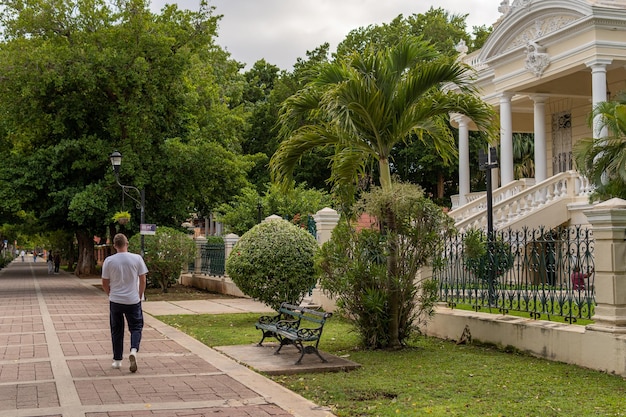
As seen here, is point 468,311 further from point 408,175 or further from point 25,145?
point 408,175

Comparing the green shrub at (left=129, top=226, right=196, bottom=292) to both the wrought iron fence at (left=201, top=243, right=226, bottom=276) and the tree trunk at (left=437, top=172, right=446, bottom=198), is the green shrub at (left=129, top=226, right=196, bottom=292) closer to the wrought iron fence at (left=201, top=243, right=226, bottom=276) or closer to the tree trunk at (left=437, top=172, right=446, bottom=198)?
the wrought iron fence at (left=201, top=243, right=226, bottom=276)

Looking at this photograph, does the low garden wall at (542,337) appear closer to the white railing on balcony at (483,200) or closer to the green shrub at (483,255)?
the green shrub at (483,255)

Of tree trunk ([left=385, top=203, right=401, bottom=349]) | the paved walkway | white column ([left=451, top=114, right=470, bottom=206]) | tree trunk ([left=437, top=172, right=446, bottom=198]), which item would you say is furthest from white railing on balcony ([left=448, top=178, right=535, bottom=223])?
tree trunk ([left=437, top=172, right=446, bottom=198])

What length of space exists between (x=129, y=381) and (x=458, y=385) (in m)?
3.79

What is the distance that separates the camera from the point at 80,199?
99.7 ft

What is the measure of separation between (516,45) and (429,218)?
51.7 ft

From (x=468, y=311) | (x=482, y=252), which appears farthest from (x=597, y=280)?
(x=468, y=311)

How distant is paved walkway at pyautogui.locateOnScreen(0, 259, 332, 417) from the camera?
292 inches

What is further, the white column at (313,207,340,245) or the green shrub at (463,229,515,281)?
the white column at (313,207,340,245)

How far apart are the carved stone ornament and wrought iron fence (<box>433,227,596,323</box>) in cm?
1263

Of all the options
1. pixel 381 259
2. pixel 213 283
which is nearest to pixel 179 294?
pixel 213 283

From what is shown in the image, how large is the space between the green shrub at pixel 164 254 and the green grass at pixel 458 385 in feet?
50.0

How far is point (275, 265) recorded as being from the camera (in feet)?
49.9

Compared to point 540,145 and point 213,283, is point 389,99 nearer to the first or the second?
point 540,145
